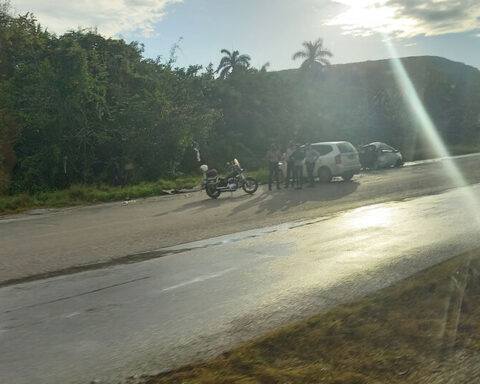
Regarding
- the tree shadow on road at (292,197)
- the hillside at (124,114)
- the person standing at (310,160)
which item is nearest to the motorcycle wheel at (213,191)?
the tree shadow on road at (292,197)

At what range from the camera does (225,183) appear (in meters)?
19.4

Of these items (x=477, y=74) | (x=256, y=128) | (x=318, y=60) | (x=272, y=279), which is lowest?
(x=272, y=279)

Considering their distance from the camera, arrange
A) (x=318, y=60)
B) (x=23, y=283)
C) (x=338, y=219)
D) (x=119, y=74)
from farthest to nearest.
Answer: (x=318, y=60) < (x=119, y=74) < (x=338, y=219) < (x=23, y=283)

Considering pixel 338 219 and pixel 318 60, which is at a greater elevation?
pixel 318 60

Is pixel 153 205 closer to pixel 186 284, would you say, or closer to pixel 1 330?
pixel 186 284

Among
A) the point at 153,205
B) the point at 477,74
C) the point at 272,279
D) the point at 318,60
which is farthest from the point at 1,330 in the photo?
the point at 477,74

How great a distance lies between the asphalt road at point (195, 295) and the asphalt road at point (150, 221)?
39.8 inches

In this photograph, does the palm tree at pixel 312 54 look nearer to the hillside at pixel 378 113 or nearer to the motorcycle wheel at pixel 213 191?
the hillside at pixel 378 113

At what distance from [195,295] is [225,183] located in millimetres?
13075

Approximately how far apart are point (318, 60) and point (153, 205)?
45401 mm

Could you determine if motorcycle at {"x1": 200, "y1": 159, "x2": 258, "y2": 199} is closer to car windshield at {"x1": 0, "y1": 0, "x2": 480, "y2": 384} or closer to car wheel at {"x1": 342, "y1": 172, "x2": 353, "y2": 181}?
car windshield at {"x1": 0, "y1": 0, "x2": 480, "y2": 384}

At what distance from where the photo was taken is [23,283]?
24.2 ft

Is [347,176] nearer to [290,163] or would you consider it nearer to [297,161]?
[290,163]

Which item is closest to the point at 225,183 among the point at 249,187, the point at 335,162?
the point at 249,187
